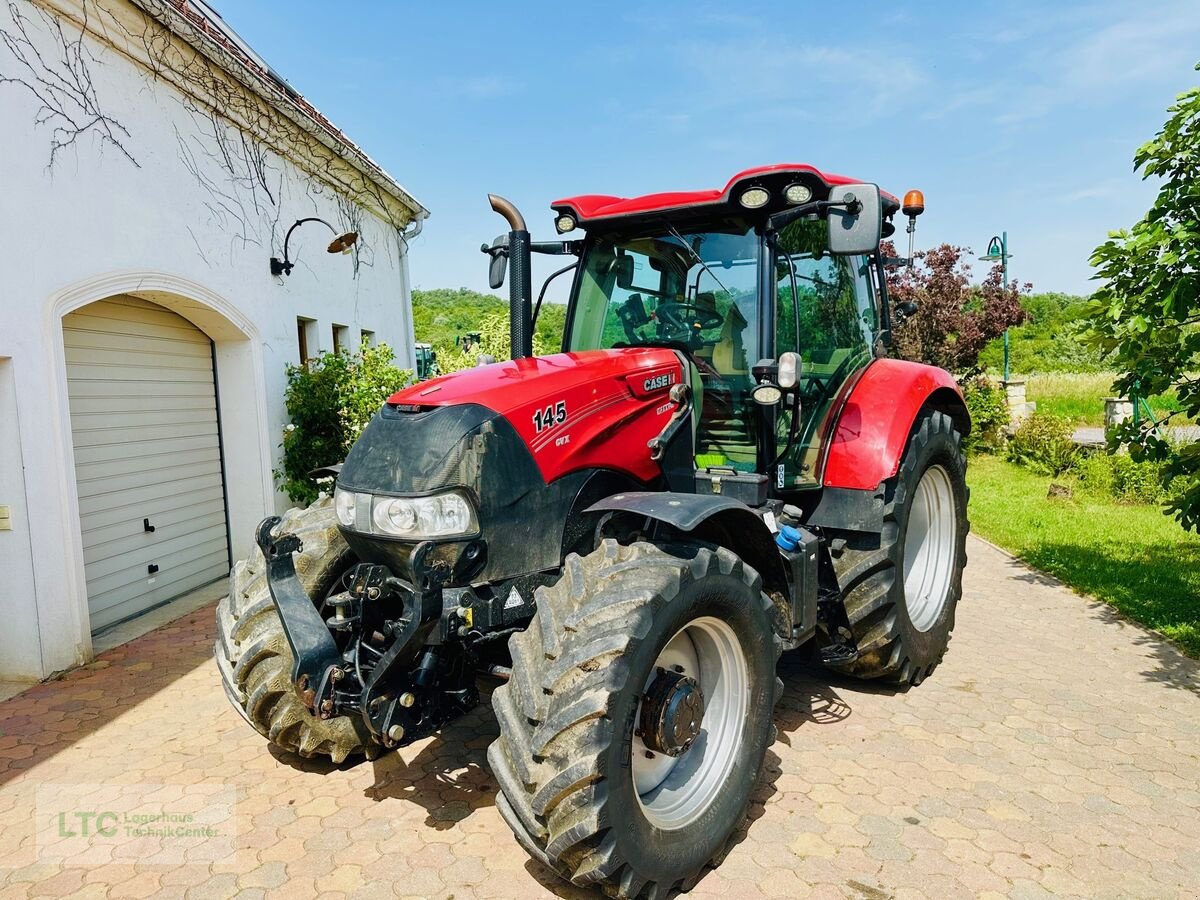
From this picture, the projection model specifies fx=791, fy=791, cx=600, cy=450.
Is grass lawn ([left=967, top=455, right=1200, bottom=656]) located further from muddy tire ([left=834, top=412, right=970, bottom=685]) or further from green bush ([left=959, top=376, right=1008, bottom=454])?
green bush ([left=959, top=376, right=1008, bottom=454])

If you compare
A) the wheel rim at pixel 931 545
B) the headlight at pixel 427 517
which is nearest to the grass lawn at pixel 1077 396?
the wheel rim at pixel 931 545

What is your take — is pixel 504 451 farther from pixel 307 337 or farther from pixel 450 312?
A: pixel 450 312

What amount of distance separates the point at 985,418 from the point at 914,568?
33.2 feet

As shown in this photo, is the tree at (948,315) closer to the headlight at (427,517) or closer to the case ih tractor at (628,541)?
the case ih tractor at (628,541)

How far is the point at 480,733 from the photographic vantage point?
3670 millimetres

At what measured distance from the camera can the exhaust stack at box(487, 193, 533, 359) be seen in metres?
3.48

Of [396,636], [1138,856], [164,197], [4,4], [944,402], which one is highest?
[4,4]

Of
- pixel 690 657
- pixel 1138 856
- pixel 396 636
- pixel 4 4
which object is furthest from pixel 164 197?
pixel 1138 856

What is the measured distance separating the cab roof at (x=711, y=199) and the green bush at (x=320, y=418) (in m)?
4.22

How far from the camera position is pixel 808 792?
10.2 ft

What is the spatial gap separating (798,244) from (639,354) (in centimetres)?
106

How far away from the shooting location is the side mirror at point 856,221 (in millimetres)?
3102

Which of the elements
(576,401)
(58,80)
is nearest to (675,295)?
(576,401)

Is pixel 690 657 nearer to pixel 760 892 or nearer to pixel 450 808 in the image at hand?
pixel 760 892
